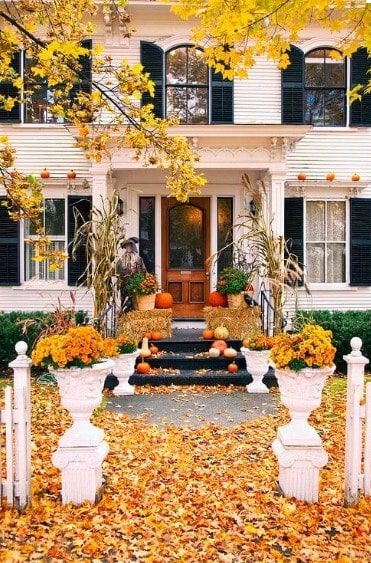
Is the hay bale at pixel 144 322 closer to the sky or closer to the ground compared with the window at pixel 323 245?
closer to the ground

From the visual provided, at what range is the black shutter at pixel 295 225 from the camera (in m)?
10.2

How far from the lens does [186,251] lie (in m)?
10.5

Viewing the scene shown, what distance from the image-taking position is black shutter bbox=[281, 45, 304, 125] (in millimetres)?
10141

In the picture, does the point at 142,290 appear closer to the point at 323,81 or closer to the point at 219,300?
the point at 219,300

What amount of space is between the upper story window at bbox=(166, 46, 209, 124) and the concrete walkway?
5.67 meters

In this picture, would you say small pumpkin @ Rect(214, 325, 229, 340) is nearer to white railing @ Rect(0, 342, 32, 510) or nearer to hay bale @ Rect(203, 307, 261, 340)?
hay bale @ Rect(203, 307, 261, 340)

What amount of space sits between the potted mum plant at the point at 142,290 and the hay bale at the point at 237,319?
1052mm

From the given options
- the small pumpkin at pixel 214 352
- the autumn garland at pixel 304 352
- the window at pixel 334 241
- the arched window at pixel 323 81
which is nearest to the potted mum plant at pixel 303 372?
the autumn garland at pixel 304 352

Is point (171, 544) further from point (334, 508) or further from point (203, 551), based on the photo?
point (334, 508)

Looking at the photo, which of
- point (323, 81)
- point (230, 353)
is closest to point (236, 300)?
point (230, 353)

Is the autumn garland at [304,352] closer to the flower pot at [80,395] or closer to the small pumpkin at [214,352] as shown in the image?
the flower pot at [80,395]

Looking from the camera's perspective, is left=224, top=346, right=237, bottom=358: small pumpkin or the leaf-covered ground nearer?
the leaf-covered ground

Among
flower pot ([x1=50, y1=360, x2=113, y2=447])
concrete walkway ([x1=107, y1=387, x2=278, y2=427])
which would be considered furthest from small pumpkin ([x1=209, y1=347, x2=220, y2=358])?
flower pot ([x1=50, y1=360, x2=113, y2=447])

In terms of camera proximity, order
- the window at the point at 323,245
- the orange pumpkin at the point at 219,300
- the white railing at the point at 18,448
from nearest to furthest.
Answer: the white railing at the point at 18,448, the orange pumpkin at the point at 219,300, the window at the point at 323,245
